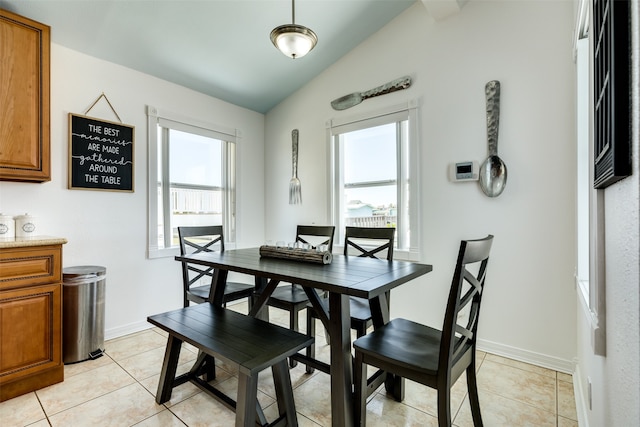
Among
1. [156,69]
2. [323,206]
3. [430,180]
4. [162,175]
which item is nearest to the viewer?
[430,180]

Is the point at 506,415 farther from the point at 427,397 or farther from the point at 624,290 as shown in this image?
the point at 624,290

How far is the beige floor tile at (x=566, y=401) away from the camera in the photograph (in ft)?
6.12

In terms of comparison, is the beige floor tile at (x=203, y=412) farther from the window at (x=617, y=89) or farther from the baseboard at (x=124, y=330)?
the window at (x=617, y=89)

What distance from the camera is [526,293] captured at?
2.52m

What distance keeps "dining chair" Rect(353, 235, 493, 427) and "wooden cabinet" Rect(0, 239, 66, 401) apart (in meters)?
2.21

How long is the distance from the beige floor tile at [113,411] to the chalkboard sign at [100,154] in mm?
1862

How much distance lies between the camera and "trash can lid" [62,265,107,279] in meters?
2.56

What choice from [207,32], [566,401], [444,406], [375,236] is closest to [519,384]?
[566,401]

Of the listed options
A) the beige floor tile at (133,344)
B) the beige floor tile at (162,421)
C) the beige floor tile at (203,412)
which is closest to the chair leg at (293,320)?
the beige floor tile at (203,412)

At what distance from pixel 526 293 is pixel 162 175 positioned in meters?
3.80

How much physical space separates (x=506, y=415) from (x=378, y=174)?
2359mm

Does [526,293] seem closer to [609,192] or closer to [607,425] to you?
[607,425]

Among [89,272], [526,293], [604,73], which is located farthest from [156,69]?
[526,293]

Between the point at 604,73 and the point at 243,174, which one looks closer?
the point at 604,73
